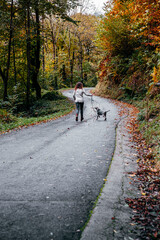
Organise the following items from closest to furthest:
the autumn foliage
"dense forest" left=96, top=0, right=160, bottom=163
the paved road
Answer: the paved road
"dense forest" left=96, top=0, right=160, bottom=163
the autumn foliage

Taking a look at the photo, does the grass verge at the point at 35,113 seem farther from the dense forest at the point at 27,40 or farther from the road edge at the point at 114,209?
the road edge at the point at 114,209

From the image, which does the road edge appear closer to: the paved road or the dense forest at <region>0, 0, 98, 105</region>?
the paved road

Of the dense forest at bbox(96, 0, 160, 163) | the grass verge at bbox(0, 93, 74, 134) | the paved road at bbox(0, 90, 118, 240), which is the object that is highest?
the dense forest at bbox(96, 0, 160, 163)

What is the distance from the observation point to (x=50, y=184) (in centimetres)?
393

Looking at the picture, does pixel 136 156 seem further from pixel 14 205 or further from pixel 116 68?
pixel 116 68

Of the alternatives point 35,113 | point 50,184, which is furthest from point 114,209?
point 35,113

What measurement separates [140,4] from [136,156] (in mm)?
8755

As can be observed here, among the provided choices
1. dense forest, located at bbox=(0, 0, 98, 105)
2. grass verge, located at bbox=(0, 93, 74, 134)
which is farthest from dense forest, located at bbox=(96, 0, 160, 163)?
grass verge, located at bbox=(0, 93, 74, 134)

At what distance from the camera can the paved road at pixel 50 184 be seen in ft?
8.79

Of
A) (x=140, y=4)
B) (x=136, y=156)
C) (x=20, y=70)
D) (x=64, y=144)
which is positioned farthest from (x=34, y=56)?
(x=136, y=156)

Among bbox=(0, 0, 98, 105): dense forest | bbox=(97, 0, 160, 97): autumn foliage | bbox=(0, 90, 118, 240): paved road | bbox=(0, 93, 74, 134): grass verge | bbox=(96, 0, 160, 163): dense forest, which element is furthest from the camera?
bbox=(97, 0, 160, 97): autumn foliage

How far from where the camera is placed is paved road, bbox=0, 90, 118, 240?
2.68 m

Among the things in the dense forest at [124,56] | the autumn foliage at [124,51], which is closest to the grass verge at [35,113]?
the dense forest at [124,56]

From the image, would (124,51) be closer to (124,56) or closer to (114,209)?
(124,56)
